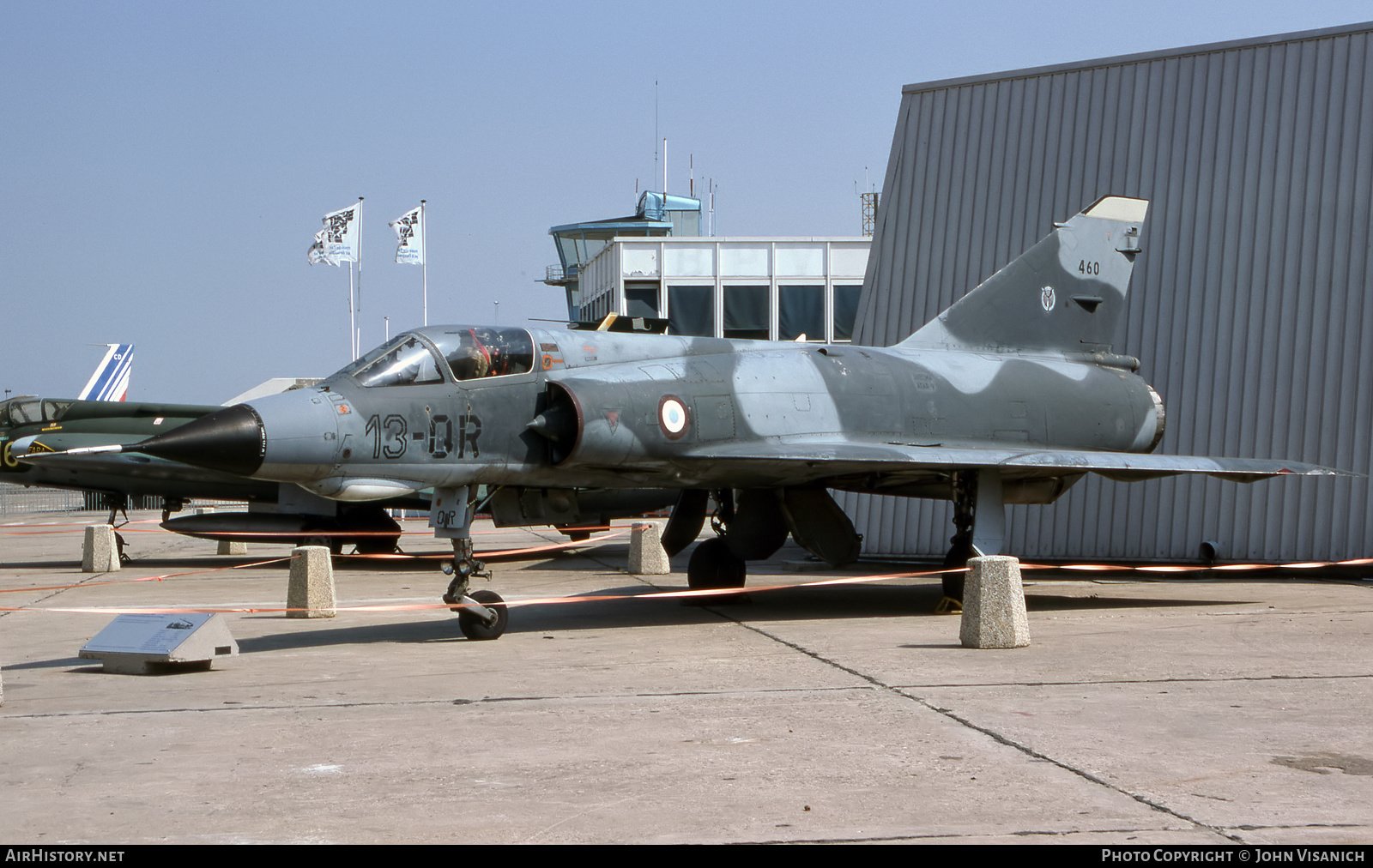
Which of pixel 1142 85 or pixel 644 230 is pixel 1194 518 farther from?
pixel 644 230

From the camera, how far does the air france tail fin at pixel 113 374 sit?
48.1 m

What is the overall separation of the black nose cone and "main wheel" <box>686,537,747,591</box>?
17.8ft

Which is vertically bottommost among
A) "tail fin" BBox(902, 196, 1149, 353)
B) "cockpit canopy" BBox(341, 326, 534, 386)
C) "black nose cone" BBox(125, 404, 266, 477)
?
"black nose cone" BBox(125, 404, 266, 477)

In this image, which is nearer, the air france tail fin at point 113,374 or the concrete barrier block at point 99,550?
the concrete barrier block at point 99,550

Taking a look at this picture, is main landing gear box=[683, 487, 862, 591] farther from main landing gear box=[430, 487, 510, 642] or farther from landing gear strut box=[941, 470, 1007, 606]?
main landing gear box=[430, 487, 510, 642]

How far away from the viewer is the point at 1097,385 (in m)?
14.3

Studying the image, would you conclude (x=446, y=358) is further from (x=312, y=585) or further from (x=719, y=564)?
(x=719, y=564)

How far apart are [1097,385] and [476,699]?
30.8 ft

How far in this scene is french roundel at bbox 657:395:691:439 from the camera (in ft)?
36.0

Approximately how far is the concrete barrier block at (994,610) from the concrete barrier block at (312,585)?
20.3ft

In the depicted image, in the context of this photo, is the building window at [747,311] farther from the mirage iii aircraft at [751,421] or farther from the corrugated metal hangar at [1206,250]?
the mirage iii aircraft at [751,421]

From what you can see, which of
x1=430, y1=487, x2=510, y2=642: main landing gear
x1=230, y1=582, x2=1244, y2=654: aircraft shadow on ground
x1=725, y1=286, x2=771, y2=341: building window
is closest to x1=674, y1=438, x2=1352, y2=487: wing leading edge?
x1=230, y1=582, x2=1244, y2=654: aircraft shadow on ground

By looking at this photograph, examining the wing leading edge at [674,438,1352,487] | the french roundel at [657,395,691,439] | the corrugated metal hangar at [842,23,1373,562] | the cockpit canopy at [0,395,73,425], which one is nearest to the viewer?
the french roundel at [657,395,691,439]

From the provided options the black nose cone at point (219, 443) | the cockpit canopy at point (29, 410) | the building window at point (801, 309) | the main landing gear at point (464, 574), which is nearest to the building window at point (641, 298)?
the building window at point (801, 309)
